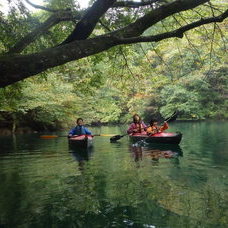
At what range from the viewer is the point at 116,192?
565cm

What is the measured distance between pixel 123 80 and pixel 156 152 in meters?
3.36

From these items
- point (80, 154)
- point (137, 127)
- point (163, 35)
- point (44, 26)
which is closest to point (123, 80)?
point (137, 127)

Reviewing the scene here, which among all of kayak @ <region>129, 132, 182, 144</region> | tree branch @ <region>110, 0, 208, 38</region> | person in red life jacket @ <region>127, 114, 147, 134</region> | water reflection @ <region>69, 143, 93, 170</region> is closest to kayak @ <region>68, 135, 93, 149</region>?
water reflection @ <region>69, 143, 93, 170</region>

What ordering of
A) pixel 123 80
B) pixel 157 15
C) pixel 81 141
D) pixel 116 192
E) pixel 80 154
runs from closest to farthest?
pixel 157 15, pixel 116 192, pixel 80 154, pixel 81 141, pixel 123 80

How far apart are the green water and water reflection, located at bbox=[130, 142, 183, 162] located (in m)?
0.22

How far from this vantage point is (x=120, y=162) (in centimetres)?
911

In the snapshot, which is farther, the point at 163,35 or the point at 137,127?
the point at 137,127

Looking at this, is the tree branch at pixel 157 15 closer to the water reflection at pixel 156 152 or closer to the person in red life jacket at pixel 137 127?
the water reflection at pixel 156 152

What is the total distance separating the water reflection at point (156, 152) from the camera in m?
9.96

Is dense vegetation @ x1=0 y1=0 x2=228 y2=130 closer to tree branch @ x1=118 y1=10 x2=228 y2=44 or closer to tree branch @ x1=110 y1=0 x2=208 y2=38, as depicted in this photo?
tree branch @ x1=118 y1=10 x2=228 y2=44

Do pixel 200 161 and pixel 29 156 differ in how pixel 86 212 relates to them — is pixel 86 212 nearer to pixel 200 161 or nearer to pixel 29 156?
pixel 200 161

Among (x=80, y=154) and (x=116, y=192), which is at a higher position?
(x=80, y=154)

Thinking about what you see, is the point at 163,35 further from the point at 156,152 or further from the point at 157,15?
the point at 156,152

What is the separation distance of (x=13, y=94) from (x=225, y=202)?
21.1ft
